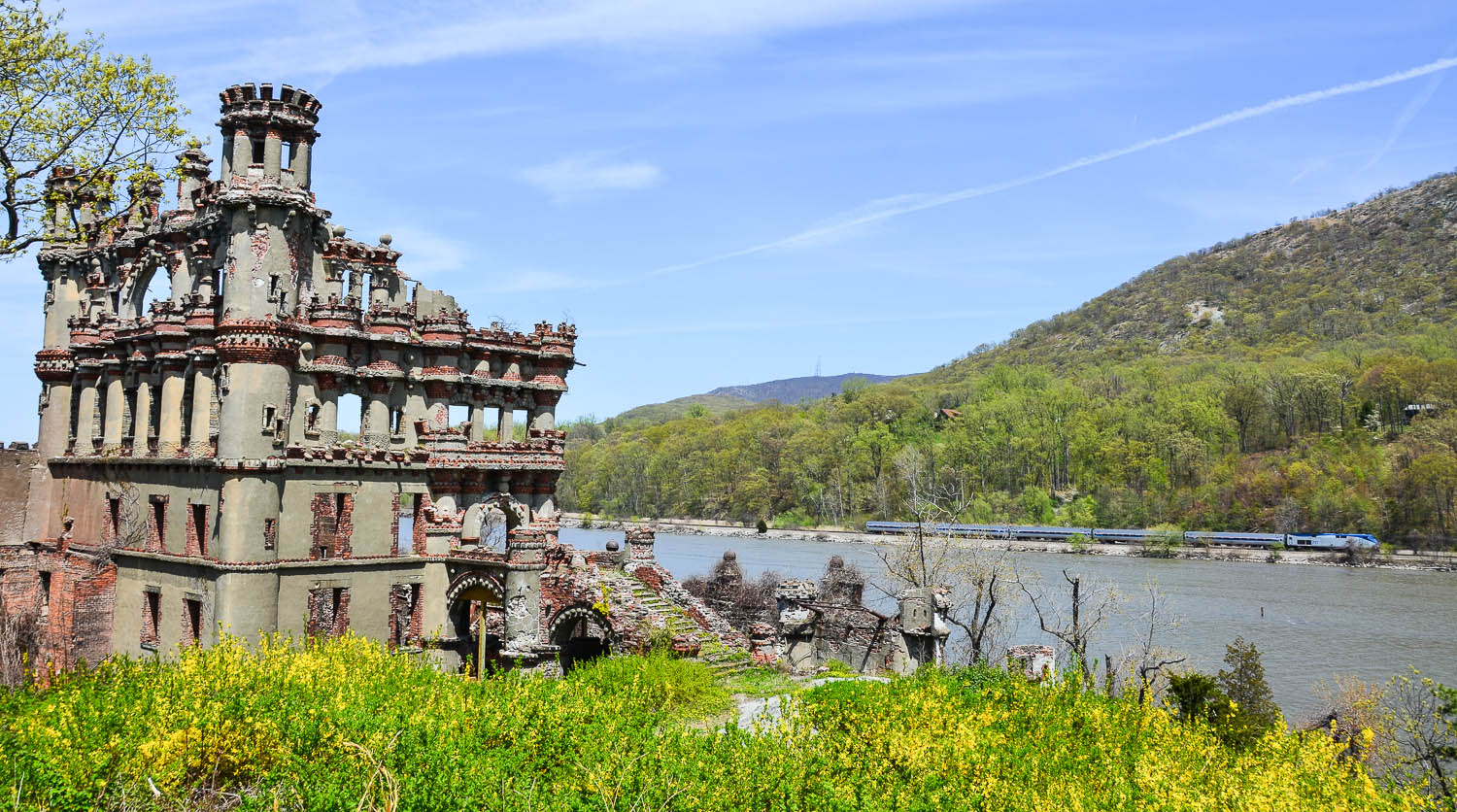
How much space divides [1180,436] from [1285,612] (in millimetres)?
55073

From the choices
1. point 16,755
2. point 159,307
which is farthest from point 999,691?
point 159,307

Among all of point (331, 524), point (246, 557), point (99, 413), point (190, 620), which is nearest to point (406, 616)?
point (331, 524)

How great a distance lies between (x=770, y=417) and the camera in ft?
564

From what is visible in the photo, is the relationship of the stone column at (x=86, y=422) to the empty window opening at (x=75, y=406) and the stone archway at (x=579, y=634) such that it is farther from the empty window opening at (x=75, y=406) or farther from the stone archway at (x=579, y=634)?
the stone archway at (x=579, y=634)

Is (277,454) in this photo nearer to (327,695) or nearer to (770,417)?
(327,695)

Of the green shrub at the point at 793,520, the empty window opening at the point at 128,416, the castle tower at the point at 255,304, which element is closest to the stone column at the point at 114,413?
the empty window opening at the point at 128,416

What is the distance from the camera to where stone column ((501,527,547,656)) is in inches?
1039

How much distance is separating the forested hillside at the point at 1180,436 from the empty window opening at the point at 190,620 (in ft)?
246

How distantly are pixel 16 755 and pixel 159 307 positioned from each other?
24.1 m

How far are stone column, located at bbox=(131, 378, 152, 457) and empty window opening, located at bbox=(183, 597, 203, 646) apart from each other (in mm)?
5884

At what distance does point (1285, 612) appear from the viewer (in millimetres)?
57844

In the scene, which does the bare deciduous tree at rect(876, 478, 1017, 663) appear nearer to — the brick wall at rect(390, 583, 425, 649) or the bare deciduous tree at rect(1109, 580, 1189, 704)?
the bare deciduous tree at rect(1109, 580, 1189, 704)

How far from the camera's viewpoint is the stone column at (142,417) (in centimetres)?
3225

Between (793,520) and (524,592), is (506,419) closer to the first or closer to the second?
(524,592)
